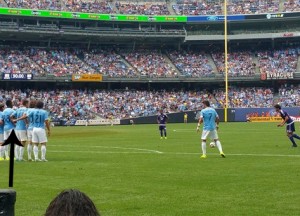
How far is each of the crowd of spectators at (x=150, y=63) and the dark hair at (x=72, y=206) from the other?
265ft

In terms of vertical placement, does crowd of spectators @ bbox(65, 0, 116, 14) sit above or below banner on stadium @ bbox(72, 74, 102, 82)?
above

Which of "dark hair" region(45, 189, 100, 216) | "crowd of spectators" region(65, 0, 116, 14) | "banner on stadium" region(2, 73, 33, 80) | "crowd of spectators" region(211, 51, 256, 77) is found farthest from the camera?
"crowd of spectators" region(65, 0, 116, 14)

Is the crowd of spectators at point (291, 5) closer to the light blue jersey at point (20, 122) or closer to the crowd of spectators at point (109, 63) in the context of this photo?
the crowd of spectators at point (109, 63)

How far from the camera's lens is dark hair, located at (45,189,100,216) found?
114 inches

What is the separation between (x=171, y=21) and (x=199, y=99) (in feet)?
47.5

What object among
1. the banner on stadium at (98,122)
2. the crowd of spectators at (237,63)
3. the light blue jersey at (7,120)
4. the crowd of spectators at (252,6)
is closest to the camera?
the light blue jersey at (7,120)

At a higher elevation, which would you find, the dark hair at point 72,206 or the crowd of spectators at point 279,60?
the crowd of spectators at point 279,60

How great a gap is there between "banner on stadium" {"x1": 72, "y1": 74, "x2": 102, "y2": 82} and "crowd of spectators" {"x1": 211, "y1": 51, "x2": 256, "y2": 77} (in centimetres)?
1932

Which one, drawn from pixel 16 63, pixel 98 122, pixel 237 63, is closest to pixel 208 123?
pixel 98 122

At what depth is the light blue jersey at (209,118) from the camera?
72.9 feet

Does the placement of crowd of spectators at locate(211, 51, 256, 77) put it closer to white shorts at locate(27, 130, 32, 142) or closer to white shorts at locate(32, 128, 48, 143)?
white shorts at locate(27, 130, 32, 142)

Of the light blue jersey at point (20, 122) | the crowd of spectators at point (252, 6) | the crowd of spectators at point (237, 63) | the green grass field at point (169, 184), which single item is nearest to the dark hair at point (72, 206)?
the green grass field at point (169, 184)

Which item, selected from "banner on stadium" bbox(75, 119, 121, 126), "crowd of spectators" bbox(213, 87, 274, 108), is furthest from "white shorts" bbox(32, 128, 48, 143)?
"crowd of spectators" bbox(213, 87, 274, 108)

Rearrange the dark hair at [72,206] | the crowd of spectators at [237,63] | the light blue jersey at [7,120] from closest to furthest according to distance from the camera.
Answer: the dark hair at [72,206] → the light blue jersey at [7,120] → the crowd of spectators at [237,63]
